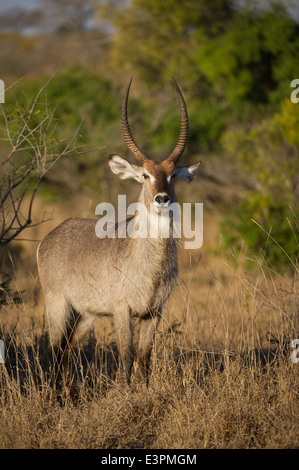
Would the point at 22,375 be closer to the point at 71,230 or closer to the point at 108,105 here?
the point at 71,230

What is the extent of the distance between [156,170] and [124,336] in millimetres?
1447

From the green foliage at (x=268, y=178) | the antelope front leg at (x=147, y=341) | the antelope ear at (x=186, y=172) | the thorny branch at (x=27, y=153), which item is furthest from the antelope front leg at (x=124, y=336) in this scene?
the green foliage at (x=268, y=178)

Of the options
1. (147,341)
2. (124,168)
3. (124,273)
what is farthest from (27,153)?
(147,341)

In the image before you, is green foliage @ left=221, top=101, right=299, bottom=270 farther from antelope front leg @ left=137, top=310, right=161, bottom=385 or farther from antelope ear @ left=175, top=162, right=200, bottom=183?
antelope front leg @ left=137, top=310, right=161, bottom=385

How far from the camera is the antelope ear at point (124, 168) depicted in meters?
5.24

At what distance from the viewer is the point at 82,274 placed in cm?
540

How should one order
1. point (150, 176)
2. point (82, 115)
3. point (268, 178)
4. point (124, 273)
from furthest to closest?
point (82, 115)
point (268, 178)
point (124, 273)
point (150, 176)

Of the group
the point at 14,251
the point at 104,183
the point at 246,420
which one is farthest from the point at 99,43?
the point at 246,420

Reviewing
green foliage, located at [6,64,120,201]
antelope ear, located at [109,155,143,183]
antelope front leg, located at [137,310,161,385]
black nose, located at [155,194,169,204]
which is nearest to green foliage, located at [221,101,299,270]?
green foliage, located at [6,64,120,201]

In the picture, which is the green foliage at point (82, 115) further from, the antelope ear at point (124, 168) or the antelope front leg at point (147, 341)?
the antelope front leg at point (147, 341)

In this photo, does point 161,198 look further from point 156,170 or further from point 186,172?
point 186,172

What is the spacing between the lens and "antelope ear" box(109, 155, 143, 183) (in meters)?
5.24

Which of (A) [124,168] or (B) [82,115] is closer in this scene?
(A) [124,168]

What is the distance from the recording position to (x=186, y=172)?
211 inches
